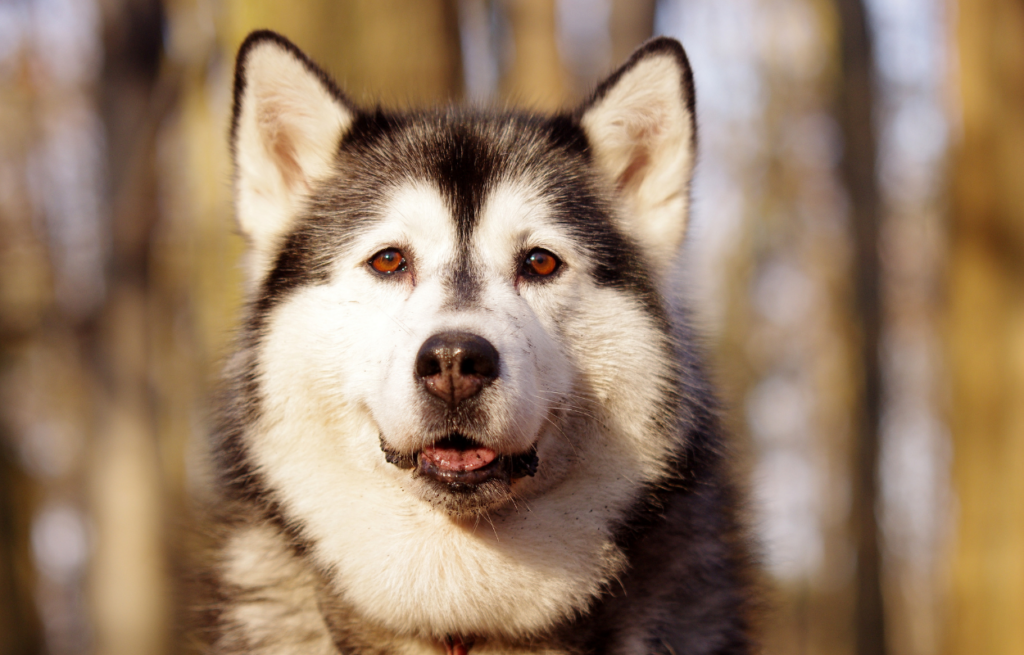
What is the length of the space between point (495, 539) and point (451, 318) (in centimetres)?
78

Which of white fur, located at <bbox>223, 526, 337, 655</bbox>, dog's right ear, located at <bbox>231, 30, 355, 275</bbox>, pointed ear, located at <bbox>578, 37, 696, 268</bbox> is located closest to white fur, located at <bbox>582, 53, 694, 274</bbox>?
pointed ear, located at <bbox>578, 37, 696, 268</bbox>

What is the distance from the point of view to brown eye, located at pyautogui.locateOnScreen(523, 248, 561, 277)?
2828mm

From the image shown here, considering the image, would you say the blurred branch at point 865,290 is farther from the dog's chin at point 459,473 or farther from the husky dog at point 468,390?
the dog's chin at point 459,473

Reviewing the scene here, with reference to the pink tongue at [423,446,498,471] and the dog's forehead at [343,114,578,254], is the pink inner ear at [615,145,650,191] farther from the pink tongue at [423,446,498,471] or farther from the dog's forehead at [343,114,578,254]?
the pink tongue at [423,446,498,471]

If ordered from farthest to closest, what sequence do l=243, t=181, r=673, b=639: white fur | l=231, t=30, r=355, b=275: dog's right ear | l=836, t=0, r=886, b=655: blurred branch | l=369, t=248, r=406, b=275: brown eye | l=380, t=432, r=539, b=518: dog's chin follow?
l=836, t=0, r=886, b=655: blurred branch → l=231, t=30, r=355, b=275: dog's right ear → l=369, t=248, r=406, b=275: brown eye → l=243, t=181, r=673, b=639: white fur → l=380, t=432, r=539, b=518: dog's chin

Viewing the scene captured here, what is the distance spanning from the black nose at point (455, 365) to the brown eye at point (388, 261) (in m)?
0.55

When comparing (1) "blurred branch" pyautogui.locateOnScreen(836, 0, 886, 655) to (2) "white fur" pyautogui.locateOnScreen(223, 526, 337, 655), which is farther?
(1) "blurred branch" pyautogui.locateOnScreen(836, 0, 886, 655)

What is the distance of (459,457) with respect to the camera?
8.17 feet

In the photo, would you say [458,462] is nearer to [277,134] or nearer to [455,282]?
[455,282]

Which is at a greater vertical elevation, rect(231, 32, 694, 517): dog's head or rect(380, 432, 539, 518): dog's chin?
rect(231, 32, 694, 517): dog's head

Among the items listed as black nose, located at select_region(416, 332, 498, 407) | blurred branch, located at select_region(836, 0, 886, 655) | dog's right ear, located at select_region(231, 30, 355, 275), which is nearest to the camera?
black nose, located at select_region(416, 332, 498, 407)

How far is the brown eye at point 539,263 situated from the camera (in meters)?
2.83

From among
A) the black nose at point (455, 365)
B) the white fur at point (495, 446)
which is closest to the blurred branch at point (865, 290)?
the white fur at point (495, 446)

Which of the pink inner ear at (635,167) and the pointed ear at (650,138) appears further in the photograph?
the pink inner ear at (635,167)
